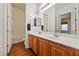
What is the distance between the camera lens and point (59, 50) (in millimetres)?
1554

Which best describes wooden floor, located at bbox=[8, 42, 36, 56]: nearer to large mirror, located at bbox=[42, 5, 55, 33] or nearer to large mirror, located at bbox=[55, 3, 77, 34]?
large mirror, located at bbox=[42, 5, 55, 33]

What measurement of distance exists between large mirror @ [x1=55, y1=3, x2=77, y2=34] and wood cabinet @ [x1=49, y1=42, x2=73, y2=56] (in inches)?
20.4

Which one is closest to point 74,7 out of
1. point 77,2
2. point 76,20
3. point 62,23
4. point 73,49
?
point 77,2

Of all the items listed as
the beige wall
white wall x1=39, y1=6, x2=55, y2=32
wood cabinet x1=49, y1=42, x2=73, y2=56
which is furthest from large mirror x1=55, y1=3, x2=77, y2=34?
the beige wall

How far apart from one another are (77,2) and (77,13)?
0.20m

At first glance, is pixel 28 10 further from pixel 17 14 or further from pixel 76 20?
pixel 76 20

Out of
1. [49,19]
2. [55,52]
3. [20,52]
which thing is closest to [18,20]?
[20,52]

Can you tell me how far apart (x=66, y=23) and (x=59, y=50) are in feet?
2.43

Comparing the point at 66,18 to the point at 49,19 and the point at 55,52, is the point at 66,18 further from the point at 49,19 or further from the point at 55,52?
the point at 55,52

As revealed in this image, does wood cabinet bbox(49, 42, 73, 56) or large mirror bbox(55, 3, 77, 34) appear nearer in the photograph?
wood cabinet bbox(49, 42, 73, 56)

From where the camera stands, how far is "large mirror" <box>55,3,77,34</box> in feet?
6.46

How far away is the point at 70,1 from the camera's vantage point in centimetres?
199

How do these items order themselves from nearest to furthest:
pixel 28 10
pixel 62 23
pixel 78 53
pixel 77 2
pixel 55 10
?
pixel 78 53, pixel 77 2, pixel 62 23, pixel 55 10, pixel 28 10

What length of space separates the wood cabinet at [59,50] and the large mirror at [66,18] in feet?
1.70
